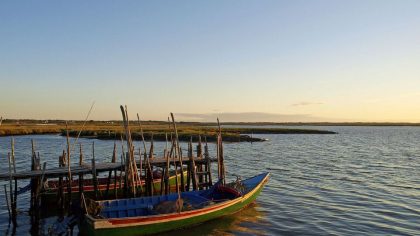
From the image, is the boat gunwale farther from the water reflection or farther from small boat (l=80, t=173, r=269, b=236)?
the water reflection

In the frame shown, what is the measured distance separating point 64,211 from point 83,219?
578 cm

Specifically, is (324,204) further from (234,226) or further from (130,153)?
(130,153)

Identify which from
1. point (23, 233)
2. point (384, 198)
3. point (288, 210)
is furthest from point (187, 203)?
point (384, 198)

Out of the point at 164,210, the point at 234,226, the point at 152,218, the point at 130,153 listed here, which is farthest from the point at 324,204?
the point at 130,153

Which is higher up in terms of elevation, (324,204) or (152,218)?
(152,218)

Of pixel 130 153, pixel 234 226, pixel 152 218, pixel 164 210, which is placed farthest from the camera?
pixel 130 153

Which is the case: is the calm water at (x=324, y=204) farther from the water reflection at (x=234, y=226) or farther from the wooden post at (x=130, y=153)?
the wooden post at (x=130, y=153)

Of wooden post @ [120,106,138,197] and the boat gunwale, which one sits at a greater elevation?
wooden post @ [120,106,138,197]

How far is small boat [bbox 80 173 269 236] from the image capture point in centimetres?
1562

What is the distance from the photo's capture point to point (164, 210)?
1792 centimetres

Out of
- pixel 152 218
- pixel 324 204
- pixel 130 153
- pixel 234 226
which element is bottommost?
pixel 234 226

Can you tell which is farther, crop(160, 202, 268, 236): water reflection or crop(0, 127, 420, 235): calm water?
crop(0, 127, 420, 235): calm water

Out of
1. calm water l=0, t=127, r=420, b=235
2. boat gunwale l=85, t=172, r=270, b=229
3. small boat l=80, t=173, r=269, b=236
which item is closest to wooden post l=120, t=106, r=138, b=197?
small boat l=80, t=173, r=269, b=236

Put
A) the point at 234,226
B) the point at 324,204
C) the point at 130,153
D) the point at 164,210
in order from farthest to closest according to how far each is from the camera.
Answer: the point at 324,204, the point at 130,153, the point at 234,226, the point at 164,210
